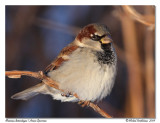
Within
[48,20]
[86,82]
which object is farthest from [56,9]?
[86,82]

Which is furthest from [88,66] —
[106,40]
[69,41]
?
[69,41]

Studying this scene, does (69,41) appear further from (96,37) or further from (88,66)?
(88,66)

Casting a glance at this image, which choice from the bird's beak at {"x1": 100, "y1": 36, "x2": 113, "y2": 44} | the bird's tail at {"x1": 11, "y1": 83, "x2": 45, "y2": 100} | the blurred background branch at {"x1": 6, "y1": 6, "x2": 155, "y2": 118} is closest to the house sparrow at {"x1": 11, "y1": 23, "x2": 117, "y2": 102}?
the bird's beak at {"x1": 100, "y1": 36, "x2": 113, "y2": 44}

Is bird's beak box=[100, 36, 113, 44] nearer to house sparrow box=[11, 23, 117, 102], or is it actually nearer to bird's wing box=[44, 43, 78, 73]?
house sparrow box=[11, 23, 117, 102]

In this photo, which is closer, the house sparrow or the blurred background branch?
the house sparrow

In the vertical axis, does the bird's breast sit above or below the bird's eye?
below

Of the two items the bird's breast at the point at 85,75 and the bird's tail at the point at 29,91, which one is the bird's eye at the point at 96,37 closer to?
the bird's breast at the point at 85,75

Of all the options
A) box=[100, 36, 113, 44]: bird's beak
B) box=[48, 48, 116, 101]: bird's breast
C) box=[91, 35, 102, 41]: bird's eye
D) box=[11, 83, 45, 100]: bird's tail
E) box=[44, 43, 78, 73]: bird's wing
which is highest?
box=[91, 35, 102, 41]: bird's eye

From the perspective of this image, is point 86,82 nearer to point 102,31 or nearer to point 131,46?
point 102,31

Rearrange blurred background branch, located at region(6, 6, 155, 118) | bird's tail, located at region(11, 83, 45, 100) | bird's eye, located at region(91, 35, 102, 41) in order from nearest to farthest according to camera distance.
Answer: bird's eye, located at region(91, 35, 102, 41)
bird's tail, located at region(11, 83, 45, 100)
blurred background branch, located at region(6, 6, 155, 118)
